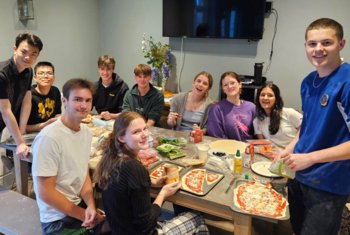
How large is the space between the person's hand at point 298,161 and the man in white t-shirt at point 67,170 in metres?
1.03

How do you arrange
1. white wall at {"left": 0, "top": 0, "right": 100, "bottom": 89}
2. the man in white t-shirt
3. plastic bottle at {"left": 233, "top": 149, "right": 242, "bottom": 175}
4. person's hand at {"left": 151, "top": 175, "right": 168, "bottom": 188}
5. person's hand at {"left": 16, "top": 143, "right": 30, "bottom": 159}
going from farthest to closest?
1. white wall at {"left": 0, "top": 0, "right": 100, "bottom": 89}
2. person's hand at {"left": 16, "top": 143, "right": 30, "bottom": 159}
3. plastic bottle at {"left": 233, "top": 149, "right": 242, "bottom": 175}
4. person's hand at {"left": 151, "top": 175, "right": 168, "bottom": 188}
5. the man in white t-shirt

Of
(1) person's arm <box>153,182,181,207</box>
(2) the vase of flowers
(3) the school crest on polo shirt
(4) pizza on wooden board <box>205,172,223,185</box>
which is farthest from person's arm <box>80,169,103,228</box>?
(2) the vase of flowers

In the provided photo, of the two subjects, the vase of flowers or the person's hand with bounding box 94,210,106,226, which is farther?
the vase of flowers

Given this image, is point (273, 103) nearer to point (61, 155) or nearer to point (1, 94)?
point (61, 155)

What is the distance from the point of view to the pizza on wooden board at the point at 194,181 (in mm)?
1528

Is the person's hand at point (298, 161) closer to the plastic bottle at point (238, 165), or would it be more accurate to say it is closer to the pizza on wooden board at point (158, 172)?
the plastic bottle at point (238, 165)

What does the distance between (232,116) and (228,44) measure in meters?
1.58

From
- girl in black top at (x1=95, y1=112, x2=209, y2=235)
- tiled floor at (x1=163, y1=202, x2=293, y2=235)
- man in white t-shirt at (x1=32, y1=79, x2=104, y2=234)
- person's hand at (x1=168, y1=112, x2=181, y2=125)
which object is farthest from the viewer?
person's hand at (x1=168, y1=112, x2=181, y2=125)

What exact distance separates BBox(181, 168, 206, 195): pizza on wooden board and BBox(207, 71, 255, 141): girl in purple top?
2.44 ft

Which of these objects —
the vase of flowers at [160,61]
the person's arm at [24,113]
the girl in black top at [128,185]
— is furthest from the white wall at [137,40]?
the girl in black top at [128,185]

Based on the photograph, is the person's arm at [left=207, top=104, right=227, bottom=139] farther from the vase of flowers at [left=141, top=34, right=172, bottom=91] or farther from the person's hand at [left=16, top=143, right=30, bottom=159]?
the vase of flowers at [left=141, top=34, right=172, bottom=91]

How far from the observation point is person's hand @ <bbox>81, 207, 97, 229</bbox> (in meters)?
1.55

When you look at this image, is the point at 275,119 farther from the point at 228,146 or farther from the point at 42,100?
the point at 42,100

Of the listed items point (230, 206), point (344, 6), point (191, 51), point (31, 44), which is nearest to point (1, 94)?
point (31, 44)
